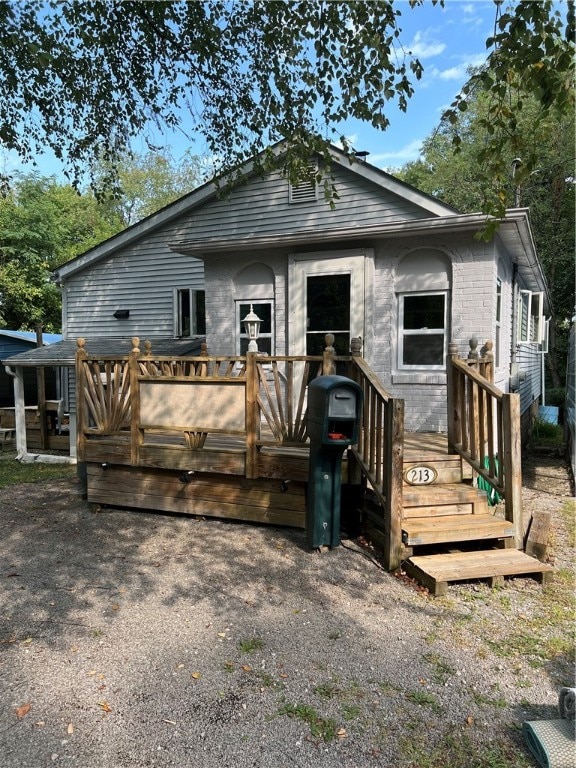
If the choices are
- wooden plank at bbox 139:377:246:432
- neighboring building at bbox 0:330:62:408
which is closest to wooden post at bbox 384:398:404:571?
wooden plank at bbox 139:377:246:432

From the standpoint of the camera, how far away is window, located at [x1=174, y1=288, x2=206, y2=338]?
11.4 m

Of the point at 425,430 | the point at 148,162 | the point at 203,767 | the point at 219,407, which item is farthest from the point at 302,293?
the point at 148,162

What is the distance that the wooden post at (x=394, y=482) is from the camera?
4.36 m

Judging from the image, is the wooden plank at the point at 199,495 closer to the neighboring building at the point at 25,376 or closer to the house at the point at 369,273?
the house at the point at 369,273

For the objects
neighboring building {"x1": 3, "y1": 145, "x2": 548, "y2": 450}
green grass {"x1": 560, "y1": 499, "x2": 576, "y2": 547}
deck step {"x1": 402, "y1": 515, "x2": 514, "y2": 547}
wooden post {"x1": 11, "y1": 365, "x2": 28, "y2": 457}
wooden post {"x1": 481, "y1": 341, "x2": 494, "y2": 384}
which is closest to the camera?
deck step {"x1": 402, "y1": 515, "x2": 514, "y2": 547}

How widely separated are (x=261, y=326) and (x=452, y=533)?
5046 mm

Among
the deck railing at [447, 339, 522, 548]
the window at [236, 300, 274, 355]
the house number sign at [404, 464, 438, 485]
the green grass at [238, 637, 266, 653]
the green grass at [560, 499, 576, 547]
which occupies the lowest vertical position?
the green grass at [560, 499, 576, 547]

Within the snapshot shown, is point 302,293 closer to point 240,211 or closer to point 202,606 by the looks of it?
point 240,211

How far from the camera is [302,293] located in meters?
8.14

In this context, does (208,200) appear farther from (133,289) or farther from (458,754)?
(458,754)

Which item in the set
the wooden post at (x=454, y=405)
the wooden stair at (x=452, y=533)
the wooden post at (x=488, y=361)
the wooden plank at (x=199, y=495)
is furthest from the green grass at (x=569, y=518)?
the wooden plank at (x=199, y=495)

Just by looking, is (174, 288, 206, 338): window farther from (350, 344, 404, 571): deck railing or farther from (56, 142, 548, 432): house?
(350, 344, 404, 571): deck railing

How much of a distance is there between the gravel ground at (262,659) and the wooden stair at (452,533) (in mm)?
141

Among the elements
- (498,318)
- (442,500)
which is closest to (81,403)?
(442,500)
